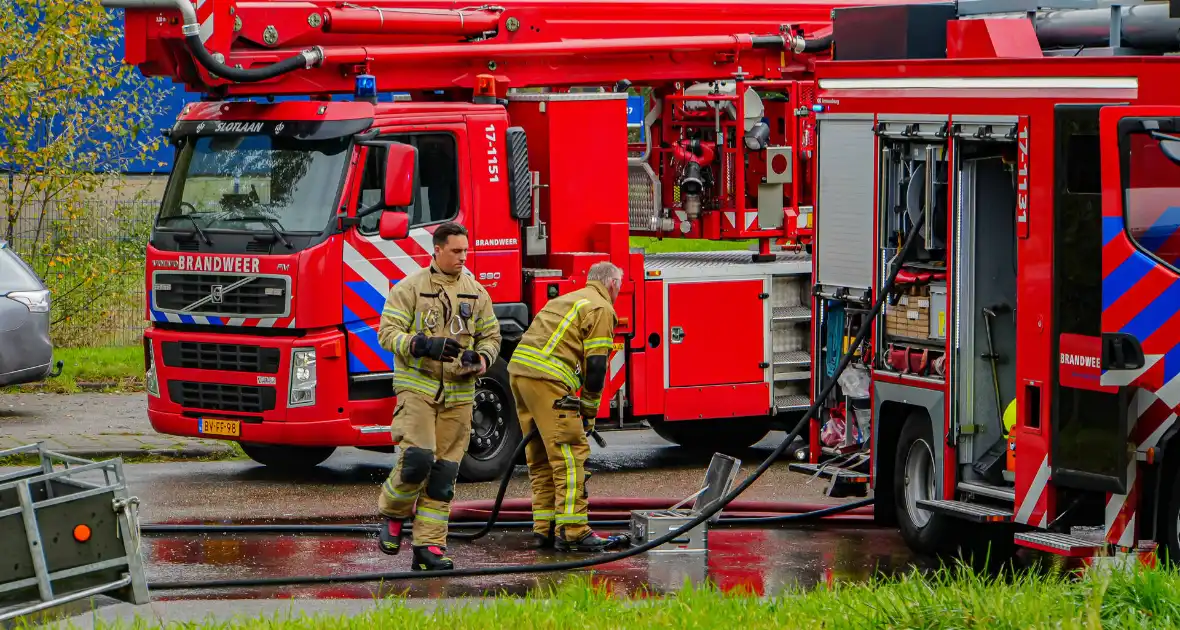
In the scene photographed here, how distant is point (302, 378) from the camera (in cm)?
1179

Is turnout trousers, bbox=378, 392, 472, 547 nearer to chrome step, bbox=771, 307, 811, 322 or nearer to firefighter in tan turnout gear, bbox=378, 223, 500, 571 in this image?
firefighter in tan turnout gear, bbox=378, 223, 500, 571

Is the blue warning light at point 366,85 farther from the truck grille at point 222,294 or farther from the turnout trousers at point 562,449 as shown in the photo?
the turnout trousers at point 562,449

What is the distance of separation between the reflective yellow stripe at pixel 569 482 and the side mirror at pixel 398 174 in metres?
2.50

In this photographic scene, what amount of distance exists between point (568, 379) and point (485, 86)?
3326 millimetres

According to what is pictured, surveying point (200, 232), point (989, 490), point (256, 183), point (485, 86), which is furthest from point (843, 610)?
point (485, 86)

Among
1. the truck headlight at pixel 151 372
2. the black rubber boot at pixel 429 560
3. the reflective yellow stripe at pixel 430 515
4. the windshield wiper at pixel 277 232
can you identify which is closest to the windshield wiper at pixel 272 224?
the windshield wiper at pixel 277 232

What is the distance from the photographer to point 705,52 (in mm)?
14039

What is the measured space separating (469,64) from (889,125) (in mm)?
3816

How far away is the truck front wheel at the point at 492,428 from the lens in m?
12.5

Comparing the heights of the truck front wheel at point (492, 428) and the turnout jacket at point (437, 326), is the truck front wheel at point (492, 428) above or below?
below

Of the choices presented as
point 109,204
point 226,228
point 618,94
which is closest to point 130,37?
point 226,228

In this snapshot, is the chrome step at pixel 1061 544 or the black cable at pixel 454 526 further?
the black cable at pixel 454 526

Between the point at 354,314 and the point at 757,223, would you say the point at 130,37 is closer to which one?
the point at 354,314

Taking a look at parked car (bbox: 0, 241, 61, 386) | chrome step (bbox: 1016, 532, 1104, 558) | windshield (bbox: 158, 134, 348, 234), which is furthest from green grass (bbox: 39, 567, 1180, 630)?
parked car (bbox: 0, 241, 61, 386)
